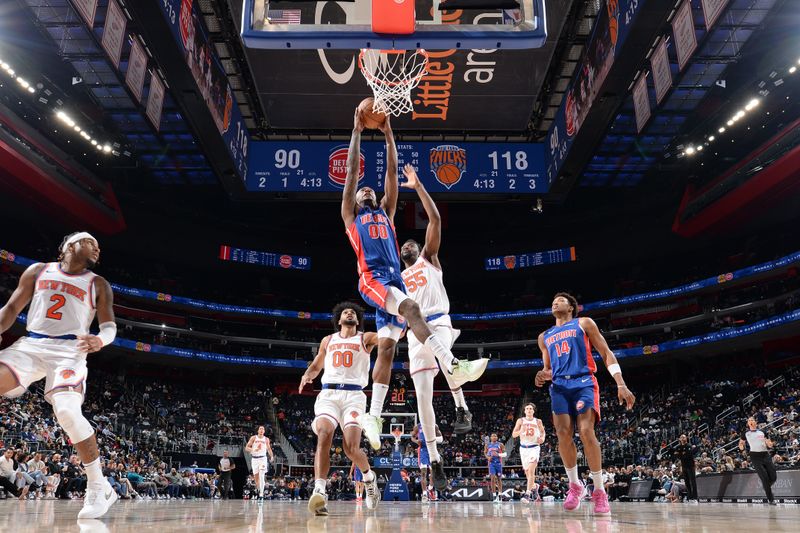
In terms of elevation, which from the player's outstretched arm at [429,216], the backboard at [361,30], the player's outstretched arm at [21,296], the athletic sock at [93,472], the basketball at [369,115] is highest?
the backboard at [361,30]

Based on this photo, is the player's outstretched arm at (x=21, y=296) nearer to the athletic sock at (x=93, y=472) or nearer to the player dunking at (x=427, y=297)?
the athletic sock at (x=93, y=472)

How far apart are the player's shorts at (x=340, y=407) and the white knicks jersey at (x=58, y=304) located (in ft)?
8.01

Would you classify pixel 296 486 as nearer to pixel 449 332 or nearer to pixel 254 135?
pixel 254 135

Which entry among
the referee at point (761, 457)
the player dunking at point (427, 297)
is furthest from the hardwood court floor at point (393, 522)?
the referee at point (761, 457)

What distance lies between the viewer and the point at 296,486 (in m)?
24.0

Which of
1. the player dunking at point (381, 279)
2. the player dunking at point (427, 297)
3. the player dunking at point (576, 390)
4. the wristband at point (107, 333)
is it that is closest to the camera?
the wristband at point (107, 333)

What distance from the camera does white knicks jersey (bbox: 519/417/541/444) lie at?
13398 mm

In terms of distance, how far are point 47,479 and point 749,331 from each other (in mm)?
29043

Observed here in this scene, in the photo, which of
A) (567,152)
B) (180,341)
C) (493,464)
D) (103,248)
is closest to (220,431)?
(180,341)

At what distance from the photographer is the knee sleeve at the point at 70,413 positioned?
15.8 ft

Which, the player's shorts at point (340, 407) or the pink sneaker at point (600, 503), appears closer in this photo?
the pink sneaker at point (600, 503)

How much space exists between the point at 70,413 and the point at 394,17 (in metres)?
4.76

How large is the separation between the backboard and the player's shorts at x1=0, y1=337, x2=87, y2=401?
348 cm

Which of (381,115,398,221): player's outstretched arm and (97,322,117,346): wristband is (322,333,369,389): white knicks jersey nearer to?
(381,115,398,221): player's outstretched arm
